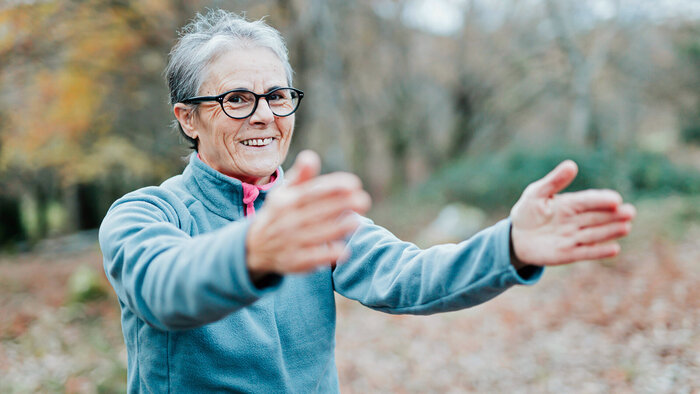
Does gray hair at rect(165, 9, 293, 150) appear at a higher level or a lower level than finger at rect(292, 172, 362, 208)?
higher

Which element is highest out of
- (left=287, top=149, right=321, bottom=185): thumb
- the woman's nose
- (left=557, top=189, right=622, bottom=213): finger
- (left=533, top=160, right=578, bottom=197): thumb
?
the woman's nose

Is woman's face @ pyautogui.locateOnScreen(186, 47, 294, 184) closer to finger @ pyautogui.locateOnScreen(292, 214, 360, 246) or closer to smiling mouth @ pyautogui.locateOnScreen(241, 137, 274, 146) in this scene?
smiling mouth @ pyautogui.locateOnScreen(241, 137, 274, 146)

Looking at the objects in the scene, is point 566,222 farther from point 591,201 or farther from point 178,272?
point 178,272

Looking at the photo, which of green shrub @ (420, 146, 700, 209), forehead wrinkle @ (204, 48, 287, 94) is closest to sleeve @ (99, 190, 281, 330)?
forehead wrinkle @ (204, 48, 287, 94)

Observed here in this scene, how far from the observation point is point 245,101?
5.65ft

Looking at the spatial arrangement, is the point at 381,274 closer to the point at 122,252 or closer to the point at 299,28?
the point at 122,252

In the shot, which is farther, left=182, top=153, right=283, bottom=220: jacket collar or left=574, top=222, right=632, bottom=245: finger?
left=182, top=153, right=283, bottom=220: jacket collar

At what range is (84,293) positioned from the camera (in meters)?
7.66

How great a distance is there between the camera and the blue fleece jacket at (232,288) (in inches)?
41.1

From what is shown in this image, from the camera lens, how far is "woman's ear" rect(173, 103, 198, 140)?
1842mm

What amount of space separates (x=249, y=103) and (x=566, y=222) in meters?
1.09

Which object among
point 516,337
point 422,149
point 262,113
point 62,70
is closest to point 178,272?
point 262,113

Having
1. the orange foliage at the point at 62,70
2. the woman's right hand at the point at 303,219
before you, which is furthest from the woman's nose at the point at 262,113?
the orange foliage at the point at 62,70

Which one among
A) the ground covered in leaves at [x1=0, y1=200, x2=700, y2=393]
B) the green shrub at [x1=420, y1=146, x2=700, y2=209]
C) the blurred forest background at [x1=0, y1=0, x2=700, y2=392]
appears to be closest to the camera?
the ground covered in leaves at [x1=0, y1=200, x2=700, y2=393]
